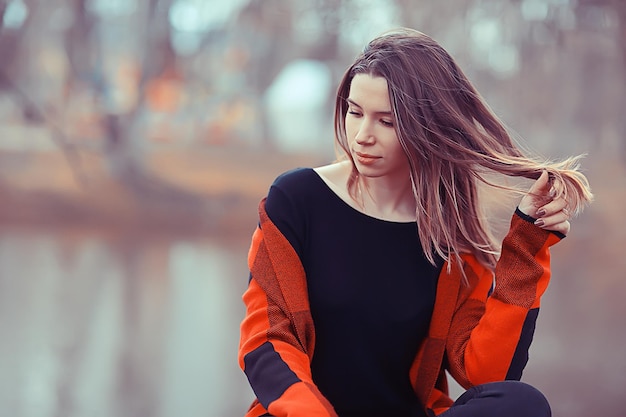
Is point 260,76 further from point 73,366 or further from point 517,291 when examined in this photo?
point 517,291

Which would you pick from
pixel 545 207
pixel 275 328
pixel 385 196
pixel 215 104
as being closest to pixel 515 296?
pixel 545 207

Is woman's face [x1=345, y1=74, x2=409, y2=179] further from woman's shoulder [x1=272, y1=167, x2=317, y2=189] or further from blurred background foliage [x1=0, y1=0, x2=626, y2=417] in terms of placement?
blurred background foliage [x1=0, y1=0, x2=626, y2=417]

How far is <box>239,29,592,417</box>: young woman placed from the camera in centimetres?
123

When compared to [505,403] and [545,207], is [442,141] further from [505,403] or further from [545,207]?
[505,403]

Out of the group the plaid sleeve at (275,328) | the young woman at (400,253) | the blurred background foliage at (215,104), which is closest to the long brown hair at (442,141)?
the young woman at (400,253)

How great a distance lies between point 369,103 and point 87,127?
8.48 ft

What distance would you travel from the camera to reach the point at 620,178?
3521 millimetres

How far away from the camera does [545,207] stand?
4.05 feet

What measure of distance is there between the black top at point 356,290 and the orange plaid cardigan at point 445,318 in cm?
3

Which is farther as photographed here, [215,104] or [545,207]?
[215,104]

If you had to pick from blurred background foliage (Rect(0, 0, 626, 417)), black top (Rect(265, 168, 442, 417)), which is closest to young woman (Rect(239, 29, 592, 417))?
black top (Rect(265, 168, 442, 417))

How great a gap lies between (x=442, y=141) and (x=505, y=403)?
381 mm

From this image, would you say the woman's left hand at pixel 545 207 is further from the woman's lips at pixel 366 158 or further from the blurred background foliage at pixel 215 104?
the blurred background foliage at pixel 215 104

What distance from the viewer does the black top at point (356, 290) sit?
1.29 metres
